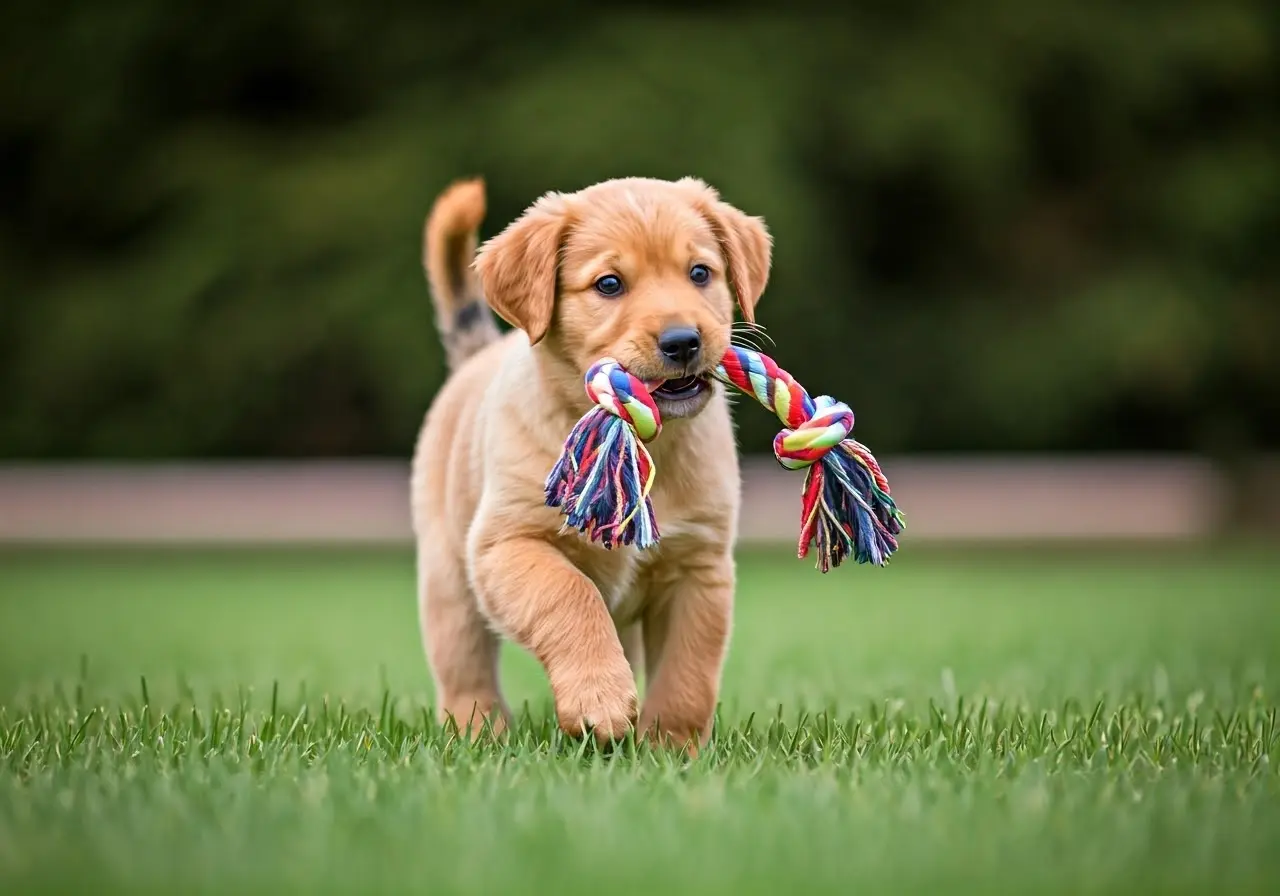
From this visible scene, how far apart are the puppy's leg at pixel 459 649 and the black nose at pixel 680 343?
3.44 feet

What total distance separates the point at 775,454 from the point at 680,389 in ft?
0.90

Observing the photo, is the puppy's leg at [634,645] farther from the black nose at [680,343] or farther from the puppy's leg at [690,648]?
the black nose at [680,343]

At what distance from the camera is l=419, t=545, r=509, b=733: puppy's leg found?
→ 4031 millimetres

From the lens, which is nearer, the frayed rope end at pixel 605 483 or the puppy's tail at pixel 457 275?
the frayed rope end at pixel 605 483

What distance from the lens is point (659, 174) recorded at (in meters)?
14.3

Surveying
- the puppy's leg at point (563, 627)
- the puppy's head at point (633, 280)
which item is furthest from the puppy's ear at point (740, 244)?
the puppy's leg at point (563, 627)

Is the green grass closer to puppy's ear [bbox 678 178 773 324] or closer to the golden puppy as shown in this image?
the golden puppy

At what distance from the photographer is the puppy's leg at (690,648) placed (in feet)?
11.5

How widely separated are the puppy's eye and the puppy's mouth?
0.88 feet

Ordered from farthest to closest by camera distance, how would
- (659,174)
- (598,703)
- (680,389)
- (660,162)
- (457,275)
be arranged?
(660,162) → (659,174) → (457,275) → (680,389) → (598,703)

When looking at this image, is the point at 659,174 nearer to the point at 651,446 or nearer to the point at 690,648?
the point at 651,446

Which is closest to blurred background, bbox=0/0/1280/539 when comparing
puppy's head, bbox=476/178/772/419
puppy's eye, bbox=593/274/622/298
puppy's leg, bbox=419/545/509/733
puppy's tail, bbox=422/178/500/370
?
puppy's tail, bbox=422/178/500/370

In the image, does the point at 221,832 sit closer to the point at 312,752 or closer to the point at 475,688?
the point at 312,752

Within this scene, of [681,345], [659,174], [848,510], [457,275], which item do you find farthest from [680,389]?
[659,174]
